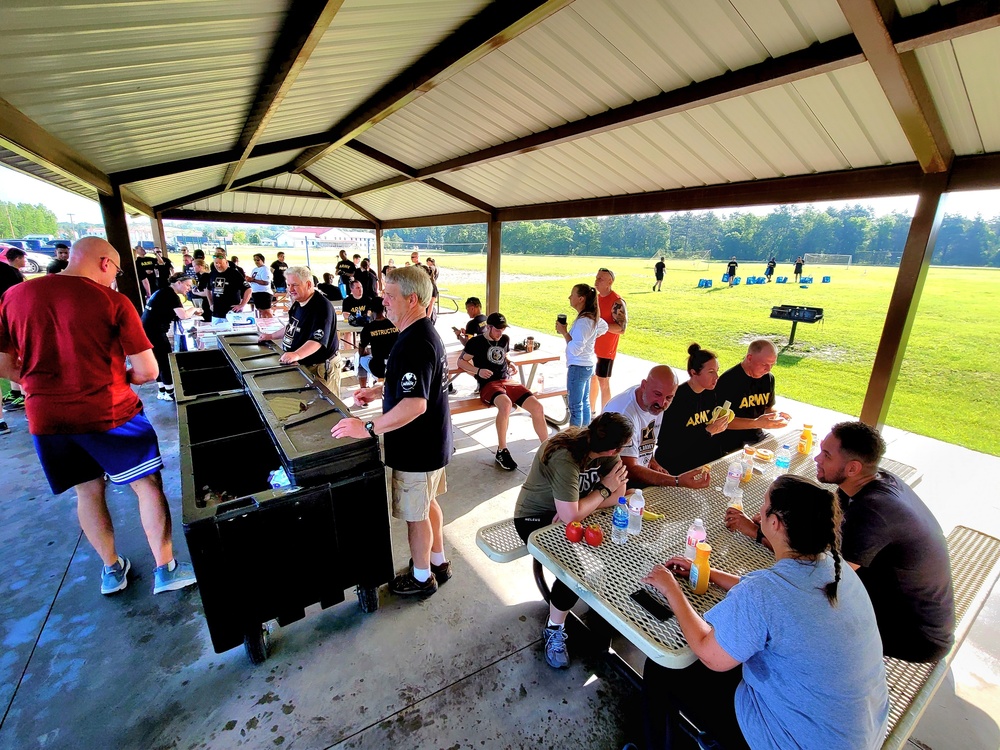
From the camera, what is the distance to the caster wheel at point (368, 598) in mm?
2441

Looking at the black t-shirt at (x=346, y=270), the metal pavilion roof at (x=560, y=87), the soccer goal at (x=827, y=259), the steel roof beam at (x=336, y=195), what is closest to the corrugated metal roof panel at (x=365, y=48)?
the metal pavilion roof at (x=560, y=87)

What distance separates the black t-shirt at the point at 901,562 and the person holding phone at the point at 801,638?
0.46 meters

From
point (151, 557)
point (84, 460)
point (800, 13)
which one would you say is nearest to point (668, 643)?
point (84, 460)

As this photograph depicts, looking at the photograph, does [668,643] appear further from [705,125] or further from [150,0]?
[705,125]

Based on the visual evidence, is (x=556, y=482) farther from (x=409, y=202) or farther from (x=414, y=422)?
(x=409, y=202)

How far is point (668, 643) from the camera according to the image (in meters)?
1.43

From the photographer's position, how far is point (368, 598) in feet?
8.08

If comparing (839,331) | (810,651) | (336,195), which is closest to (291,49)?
(810,651)

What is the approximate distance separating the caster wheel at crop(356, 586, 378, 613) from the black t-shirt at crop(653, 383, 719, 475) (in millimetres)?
2125

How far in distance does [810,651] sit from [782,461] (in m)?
1.92

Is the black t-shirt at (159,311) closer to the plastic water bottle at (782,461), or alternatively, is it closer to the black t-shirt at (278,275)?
the black t-shirt at (278,275)

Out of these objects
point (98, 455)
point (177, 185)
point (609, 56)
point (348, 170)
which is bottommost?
point (98, 455)

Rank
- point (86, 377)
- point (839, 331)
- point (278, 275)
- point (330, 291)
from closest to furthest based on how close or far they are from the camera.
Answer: point (86, 377) → point (330, 291) → point (278, 275) → point (839, 331)

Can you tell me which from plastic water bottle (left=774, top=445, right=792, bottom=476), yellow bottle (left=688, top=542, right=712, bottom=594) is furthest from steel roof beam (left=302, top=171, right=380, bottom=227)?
yellow bottle (left=688, top=542, right=712, bottom=594)
